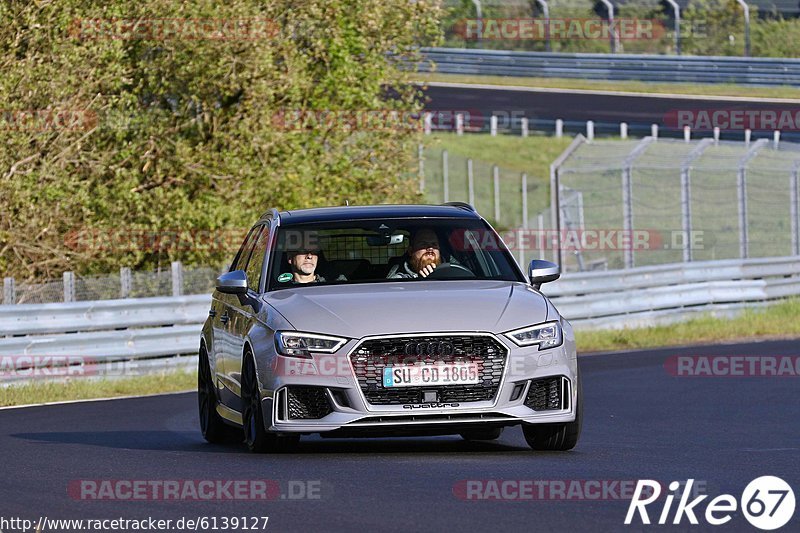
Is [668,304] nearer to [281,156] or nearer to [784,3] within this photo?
[281,156]

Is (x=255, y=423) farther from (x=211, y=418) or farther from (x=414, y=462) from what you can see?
(x=211, y=418)

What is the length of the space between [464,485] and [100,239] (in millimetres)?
15851

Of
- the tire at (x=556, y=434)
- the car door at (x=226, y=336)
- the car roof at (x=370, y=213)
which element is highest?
the car roof at (x=370, y=213)

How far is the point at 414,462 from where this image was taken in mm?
10203

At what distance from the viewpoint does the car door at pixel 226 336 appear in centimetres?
1172

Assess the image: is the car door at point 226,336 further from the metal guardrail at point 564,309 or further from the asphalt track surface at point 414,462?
the metal guardrail at point 564,309

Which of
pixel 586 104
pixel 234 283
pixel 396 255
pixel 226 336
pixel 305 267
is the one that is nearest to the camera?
pixel 234 283

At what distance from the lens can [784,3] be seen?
7094cm

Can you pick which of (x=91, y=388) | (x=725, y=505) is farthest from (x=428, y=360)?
(x=91, y=388)

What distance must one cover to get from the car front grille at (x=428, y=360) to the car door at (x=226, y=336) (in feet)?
4.52

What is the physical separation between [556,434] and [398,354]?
1260 millimetres

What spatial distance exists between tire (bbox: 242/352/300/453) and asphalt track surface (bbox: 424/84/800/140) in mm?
36537

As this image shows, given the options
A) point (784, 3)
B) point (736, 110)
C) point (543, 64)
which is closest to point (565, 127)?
point (736, 110)

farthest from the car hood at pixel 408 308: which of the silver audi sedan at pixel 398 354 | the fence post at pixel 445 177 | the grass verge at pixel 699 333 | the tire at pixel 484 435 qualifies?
the fence post at pixel 445 177
